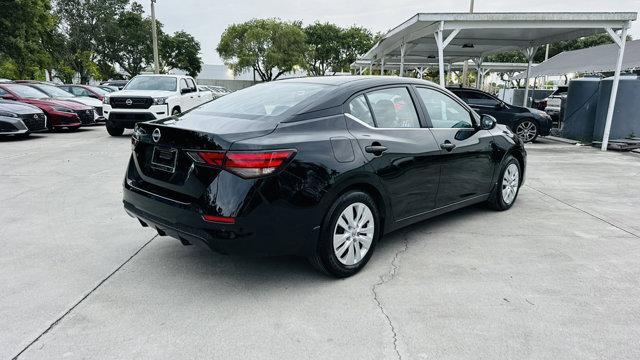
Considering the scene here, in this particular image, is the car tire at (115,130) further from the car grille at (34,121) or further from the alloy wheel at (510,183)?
the alloy wheel at (510,183)

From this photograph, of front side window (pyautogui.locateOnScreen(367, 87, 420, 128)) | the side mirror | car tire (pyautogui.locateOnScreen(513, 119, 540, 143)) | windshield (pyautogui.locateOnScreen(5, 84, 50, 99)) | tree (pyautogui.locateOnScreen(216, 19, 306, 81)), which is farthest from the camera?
tree (pyautogui.locateOnScreen(216, 19, 306, 81))

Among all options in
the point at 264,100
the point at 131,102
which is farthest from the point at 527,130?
the point at 264,100

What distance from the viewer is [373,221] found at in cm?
382

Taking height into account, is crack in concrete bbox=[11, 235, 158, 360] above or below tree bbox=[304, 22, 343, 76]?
below

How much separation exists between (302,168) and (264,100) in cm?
103

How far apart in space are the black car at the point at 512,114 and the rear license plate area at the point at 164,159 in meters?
11.1

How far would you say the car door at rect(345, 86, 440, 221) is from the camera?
3.77 metres

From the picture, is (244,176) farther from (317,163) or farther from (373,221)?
(373,221)

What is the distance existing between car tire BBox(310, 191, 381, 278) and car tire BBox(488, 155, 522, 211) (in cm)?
237

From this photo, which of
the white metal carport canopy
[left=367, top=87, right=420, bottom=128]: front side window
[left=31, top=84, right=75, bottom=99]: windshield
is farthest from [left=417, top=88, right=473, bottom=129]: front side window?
[left=31, top=84, right=75, bottom=99]: windshield

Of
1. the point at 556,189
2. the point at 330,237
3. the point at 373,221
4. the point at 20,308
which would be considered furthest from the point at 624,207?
the point at 20,308

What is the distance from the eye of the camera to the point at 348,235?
363 centimetres

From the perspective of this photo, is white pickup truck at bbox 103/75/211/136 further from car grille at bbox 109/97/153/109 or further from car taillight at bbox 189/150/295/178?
car taillight at bbox 189/150/295/178

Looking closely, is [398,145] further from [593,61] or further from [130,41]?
[130,41]
